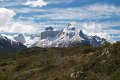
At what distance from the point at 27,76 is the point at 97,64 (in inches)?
432

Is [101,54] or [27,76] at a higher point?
[101,54]

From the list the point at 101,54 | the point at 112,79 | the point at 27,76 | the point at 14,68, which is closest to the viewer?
the point at 112,79

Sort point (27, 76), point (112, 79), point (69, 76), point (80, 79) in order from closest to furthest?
point (112, 79), point (80, 79), point (69, 76), point (27, 76)

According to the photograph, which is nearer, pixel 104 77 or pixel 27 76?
pixel 104 77

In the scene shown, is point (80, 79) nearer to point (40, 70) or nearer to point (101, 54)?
point (101, 54)

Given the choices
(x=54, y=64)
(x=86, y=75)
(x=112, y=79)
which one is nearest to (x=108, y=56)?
(x=86, y=75)

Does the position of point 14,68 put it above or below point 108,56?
below

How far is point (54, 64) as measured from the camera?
45875mm

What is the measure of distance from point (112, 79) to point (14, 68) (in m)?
28.9

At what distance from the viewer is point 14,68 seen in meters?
57.2

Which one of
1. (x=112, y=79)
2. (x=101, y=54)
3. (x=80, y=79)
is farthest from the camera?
(x=101, y=54)

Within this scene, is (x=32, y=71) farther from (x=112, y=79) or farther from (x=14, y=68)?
(x=112, y=79)

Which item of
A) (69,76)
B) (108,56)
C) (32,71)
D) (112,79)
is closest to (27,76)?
(32,71)

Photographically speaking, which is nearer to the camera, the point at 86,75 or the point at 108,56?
the point at 86,75
